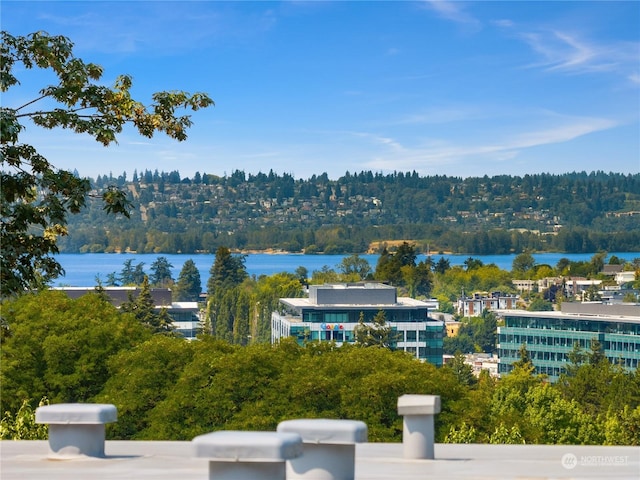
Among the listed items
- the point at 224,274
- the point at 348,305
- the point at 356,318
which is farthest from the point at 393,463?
the point at 224,274

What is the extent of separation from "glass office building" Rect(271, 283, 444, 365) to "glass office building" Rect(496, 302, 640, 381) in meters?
15.2

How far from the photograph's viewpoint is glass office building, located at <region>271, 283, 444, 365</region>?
125m

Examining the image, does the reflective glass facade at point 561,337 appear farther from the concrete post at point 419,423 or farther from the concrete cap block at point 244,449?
the concrete cap block at point 244,449

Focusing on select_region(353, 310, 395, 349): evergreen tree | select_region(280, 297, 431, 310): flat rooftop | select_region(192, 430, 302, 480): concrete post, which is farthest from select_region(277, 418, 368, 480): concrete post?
select_region(280, 297, 431, 310): flat rooftop

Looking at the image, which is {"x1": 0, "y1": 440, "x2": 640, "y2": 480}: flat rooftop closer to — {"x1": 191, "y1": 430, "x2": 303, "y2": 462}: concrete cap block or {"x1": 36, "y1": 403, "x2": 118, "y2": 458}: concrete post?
{"x1": 36, "y1": 403, "x2": 118, "y2": 458}: concrete post

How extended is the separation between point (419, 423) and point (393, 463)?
401 millimetres

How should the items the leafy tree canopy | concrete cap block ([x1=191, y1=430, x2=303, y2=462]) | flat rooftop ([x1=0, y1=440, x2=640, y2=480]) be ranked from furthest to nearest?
1. the leafy tree canopy
2. flat rooftop ([x1=0, y1=440, x2=640, y2=480])
3. concrete cap block ([x1=191, y1=430, x2=303, y2=462])

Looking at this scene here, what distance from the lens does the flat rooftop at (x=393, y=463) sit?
25.4 feet

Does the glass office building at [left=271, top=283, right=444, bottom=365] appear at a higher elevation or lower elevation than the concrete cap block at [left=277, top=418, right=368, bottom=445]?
lower

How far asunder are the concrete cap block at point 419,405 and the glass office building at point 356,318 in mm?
111044

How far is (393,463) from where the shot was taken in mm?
8438

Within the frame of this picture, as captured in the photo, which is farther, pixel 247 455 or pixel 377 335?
pixel 377 335

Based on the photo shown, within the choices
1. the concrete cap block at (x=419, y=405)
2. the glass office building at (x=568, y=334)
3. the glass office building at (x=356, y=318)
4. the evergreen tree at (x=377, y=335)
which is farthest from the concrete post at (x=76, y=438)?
the glass office building at (x=568, y=334)

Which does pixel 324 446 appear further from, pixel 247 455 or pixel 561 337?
pixel 561 337
